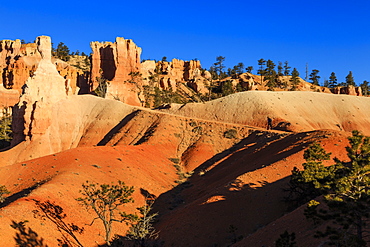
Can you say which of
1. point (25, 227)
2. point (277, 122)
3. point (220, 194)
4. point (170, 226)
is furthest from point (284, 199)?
point (277, 122)

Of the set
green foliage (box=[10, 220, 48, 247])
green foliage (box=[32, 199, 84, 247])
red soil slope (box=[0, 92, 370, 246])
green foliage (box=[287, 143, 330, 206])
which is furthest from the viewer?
red soil slope (box=[0, 92, 370, 246])

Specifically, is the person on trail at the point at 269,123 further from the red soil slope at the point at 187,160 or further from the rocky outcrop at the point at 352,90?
the rocky outcrop at the point at 352,90

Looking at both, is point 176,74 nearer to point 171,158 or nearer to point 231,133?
point 231,133

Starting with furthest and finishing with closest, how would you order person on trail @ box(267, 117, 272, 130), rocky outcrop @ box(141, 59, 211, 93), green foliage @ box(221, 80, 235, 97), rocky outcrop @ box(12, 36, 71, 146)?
rocky outcrop @ box(141, 59, 211, 93) < green foliage @ box(221, 80, 235, 97) < person on trail @ box(267, 117, 272, 130) < rocky outcrop @ box(12, 36, 71, 146)

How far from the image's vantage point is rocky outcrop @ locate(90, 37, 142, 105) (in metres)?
82.9

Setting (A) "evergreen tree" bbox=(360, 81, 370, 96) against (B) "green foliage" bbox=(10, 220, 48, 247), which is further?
(A) "evergreen tree" bbox=(360, 81, 370, 96)

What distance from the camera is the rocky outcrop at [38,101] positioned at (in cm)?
5684

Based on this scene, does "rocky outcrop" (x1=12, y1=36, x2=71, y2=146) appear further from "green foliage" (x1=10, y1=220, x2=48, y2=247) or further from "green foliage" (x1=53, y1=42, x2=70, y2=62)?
"green foliage" (x1=53, y1=42, x2=70, y2=62)

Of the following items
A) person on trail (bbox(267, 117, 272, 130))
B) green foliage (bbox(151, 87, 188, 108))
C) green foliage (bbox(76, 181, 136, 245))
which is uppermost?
green foliage (bbox(151, 87, 188, 108))

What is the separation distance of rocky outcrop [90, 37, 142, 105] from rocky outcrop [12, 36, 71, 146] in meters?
20.0

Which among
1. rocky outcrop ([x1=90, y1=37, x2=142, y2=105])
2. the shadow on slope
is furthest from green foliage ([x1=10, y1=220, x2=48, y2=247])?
rocky outcrop ([x1=90, y1=37, x2=142, y2=105])

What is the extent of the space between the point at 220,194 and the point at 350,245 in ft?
56.7

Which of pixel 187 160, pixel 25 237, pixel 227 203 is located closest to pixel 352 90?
pixel 187 160

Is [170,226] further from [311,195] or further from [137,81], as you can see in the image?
[137,81]
